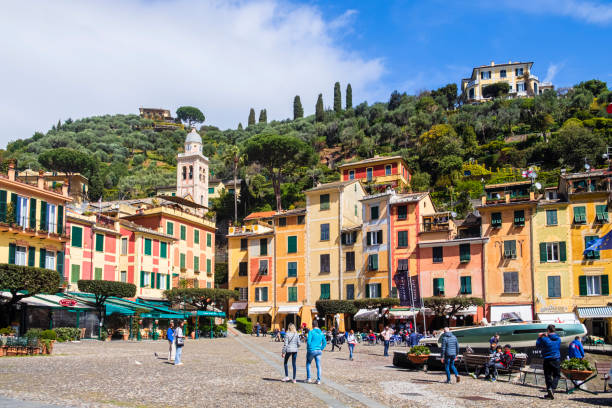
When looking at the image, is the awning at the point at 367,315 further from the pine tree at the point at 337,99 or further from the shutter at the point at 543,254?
the pine tree at the point at 337,99

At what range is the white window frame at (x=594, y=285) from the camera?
4747cm

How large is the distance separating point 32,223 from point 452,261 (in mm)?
31232

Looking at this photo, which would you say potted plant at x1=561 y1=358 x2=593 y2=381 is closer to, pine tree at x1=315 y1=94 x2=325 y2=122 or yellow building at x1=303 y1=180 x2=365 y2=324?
yellow building at x1=303 y1=180 x2=365 y2=324

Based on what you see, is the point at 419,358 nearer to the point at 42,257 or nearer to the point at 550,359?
the point at 550,359

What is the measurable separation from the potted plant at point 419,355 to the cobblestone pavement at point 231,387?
55cm

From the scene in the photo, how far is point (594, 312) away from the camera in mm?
46344

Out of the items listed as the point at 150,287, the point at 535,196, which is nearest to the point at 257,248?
the point at 150,287

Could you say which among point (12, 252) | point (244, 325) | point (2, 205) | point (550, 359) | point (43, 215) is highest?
point (2, 205)

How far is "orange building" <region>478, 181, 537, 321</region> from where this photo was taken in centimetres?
4947

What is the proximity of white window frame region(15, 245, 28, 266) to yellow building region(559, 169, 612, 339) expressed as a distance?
125 feet

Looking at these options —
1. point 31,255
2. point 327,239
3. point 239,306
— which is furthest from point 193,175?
point 31,255

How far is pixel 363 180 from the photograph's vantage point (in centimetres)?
8662

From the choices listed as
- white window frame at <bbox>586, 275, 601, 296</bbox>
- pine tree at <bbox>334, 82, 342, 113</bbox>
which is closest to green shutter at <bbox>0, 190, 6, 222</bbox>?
white window frame at <bbox>586, 275, 601, 296</bbox>

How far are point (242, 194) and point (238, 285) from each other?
3063 cm
